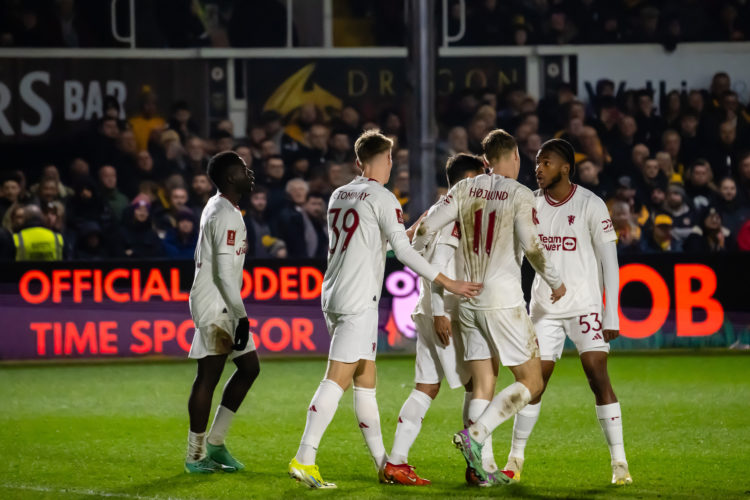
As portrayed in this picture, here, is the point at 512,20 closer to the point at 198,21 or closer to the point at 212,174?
the point at 198,21

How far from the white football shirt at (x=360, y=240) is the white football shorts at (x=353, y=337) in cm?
4

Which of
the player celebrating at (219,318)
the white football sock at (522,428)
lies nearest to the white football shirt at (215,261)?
the player celebrating at (219,318)

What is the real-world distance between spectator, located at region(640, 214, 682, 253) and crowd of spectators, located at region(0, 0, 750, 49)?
13.0ft

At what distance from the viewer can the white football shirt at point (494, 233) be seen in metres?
6.82

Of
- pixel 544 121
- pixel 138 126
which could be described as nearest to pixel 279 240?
pixel 138 126

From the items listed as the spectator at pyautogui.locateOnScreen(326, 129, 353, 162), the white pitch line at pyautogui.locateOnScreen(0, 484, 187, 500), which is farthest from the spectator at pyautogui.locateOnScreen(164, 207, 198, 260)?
the white pitch line at pyautogui.locateOnScreen(0, 484, 187, 500)

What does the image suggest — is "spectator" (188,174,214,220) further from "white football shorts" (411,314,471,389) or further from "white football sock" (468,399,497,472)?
"white football sock" (468,399,497,472)

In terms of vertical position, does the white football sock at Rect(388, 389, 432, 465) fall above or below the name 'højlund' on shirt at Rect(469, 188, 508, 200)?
below

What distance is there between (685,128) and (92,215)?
788 cm

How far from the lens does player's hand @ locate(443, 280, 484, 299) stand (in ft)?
21.8

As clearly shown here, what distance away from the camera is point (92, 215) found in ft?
50.4

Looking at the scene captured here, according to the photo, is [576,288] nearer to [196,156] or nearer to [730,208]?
[730,208]

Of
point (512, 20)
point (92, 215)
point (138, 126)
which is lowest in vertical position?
point (92, 215)

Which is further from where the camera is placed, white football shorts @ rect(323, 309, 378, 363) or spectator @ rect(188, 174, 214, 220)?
spectator @ rect(188, 174, 214, 220)
